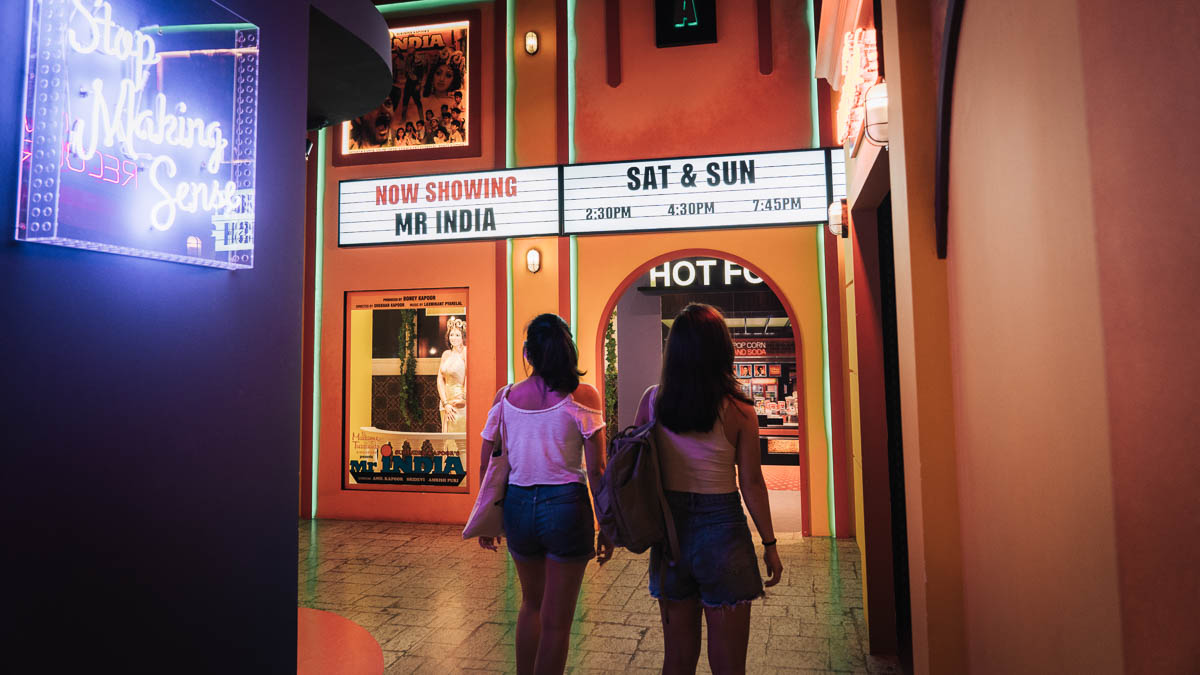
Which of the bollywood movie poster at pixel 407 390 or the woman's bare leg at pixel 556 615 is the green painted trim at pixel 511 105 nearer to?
the bollywood movie poster at pixel 407 390

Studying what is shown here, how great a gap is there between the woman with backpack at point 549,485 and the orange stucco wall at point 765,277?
4116 millimetres

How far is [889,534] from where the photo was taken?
3.90 metres

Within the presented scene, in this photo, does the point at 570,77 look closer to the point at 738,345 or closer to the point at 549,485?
the point at 549,485

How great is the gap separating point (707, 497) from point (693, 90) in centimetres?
563

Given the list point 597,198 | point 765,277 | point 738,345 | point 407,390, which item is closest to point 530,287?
point 597,198

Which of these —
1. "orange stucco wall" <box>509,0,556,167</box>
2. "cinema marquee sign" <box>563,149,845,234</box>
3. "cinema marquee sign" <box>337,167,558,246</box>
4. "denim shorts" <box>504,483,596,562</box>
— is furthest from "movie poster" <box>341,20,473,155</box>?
"denim shorts" <box>504,483,596,562</box>

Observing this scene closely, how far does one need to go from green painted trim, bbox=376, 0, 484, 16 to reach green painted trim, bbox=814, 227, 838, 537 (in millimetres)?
4707

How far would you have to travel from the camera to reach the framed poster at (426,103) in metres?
7.52

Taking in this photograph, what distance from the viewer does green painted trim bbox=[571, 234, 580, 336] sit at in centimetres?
714

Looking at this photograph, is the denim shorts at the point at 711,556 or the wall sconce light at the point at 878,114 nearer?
the denim shorts at the point at 711,556

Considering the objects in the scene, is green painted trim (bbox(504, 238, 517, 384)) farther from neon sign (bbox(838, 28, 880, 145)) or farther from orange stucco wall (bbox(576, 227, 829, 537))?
neon sign (bbox(838, 28, 880, 145))

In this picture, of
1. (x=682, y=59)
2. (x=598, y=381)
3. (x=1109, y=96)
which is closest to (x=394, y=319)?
(x=598, y=381)

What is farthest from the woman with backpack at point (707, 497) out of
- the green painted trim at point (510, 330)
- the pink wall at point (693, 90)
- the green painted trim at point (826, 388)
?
the pink wall at point (693, 90)

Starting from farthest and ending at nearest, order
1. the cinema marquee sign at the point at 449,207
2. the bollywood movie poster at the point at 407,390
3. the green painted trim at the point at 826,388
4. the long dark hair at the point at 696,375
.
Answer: the bollywood movie poster at the point at 407,390, the green painted trim at the point at 826,388, the cinema marquee sign at the point at 449,207, the long dark hair at the point at 696,375
